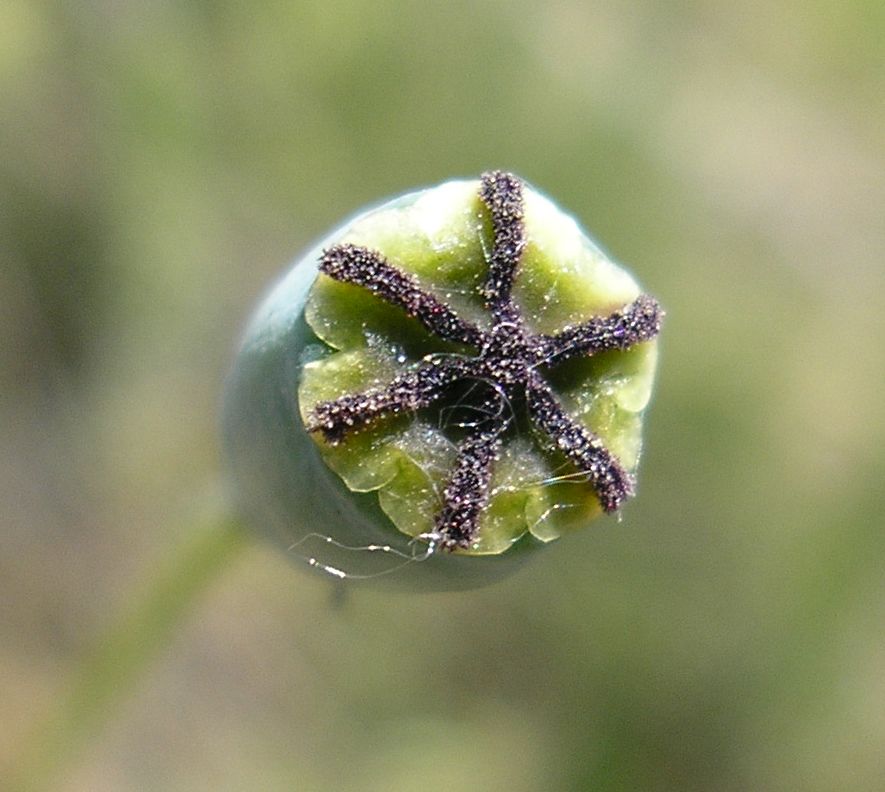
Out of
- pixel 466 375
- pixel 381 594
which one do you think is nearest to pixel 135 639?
pixel 381 594

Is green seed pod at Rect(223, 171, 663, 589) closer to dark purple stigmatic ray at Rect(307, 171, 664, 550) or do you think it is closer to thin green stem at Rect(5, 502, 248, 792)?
dark purple stigmatic ray at Rect(307, 171, 664, 550)

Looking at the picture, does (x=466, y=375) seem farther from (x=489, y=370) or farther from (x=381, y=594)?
(x=381, y=594)

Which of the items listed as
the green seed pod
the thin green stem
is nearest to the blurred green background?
the thin green stem

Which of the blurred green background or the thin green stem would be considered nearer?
the thin green stem

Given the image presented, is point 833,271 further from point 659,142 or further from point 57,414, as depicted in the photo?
point 57,414

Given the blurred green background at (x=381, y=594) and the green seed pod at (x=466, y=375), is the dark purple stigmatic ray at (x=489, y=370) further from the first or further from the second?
the blurred green background at (x=381, y=594)

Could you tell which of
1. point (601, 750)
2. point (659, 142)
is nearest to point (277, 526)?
point (601, 750)

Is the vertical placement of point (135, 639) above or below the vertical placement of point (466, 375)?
above

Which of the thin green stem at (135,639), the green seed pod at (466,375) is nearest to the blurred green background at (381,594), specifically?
the thin green stem at (135,639)
